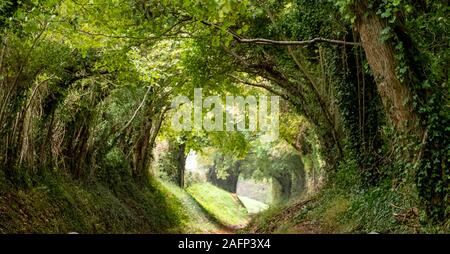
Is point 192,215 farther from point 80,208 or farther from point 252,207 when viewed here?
point 252,207

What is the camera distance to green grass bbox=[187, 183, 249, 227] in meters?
31.4

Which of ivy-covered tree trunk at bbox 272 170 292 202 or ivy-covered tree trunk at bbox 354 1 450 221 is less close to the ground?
ivy-covered tree trunk at bbox 354 1 450 221

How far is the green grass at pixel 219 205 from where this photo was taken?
31.4 metres

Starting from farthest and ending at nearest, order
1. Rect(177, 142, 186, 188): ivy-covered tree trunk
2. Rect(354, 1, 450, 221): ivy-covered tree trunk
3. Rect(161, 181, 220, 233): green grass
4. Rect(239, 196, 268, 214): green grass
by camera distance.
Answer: Rect(239, 196, 268, 214): green grass
Rect(177, 142, 186, 188): ivy-covered tree trunk
Rect(161, 181, 220, 233): green grass
Rect(354, 1, 450, 221): ivy-covered tree trunk

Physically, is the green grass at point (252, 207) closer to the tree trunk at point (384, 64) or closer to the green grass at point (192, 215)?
the green grass at point (192, 215)

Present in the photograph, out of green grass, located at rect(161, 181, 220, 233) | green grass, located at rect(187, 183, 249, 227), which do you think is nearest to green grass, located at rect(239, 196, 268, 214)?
green grass, located at rect(187, 183, 249, 227)

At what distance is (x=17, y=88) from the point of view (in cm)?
981

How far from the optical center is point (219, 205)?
117 ft

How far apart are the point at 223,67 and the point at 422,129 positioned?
7859mm

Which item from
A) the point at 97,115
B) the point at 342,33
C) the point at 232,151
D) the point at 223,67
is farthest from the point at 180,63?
the point at 232,151

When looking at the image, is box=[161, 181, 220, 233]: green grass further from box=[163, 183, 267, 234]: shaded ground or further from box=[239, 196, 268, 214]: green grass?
box=[239, 196, 268, 214]: green grass

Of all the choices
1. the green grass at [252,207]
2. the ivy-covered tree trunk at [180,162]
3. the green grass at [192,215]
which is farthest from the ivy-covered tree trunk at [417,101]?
the green grass at [252,207]

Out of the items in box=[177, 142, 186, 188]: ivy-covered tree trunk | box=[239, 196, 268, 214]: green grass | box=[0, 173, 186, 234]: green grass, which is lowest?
box=[239, 196, 268, 214]: green grass
